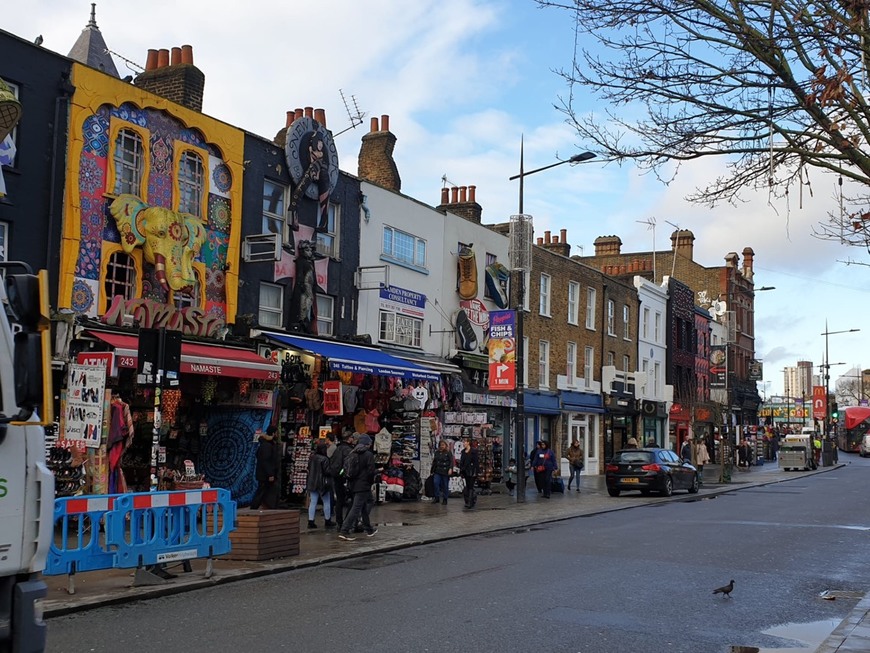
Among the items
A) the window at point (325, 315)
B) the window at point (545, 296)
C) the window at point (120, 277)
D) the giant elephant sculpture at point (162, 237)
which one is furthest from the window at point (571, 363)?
the window at point (120, 277)

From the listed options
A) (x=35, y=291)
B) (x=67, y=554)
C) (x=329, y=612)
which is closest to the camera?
(x=35, y=291)

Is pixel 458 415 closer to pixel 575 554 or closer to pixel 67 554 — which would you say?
pixel 575 554

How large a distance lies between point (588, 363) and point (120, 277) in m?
24.4

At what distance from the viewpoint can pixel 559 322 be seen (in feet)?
117

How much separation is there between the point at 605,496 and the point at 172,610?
749 inches

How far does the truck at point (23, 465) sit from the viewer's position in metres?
4.97

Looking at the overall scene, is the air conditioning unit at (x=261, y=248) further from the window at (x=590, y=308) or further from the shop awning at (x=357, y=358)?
the window at (x=590, y=308)

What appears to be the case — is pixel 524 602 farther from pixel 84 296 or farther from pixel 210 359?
pixel 84 296

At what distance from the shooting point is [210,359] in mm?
17172

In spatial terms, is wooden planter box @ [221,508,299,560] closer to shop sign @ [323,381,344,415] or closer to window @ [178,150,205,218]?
shop sign @ [323,381,344,415]

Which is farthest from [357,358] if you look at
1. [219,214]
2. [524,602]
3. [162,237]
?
[524,602]

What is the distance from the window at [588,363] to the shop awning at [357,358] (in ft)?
51.1

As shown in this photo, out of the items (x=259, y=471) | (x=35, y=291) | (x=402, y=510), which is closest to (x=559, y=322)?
(x=402, y=510)

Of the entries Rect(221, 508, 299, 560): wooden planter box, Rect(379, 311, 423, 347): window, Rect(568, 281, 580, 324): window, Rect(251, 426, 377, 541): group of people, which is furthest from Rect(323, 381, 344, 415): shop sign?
Rect(568, 281, 580, 324): window
